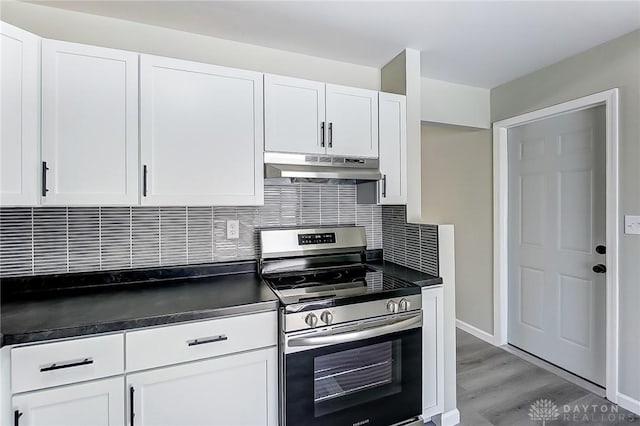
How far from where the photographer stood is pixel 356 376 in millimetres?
1665

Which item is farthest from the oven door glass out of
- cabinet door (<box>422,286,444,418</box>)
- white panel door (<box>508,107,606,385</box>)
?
white panel door (<box>508,107,606,385</box>)

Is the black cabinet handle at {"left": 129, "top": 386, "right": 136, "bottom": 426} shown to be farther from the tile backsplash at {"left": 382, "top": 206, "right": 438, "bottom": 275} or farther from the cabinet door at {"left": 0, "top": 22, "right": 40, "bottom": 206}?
the tile backsplash at {"left": 382, "top": 206, "right": 438, "bottom": 275}

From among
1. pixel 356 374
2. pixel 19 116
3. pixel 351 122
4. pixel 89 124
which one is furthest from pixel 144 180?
pixel 356 374

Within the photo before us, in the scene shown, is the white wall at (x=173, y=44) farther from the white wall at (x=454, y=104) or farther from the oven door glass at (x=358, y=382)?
the oven door glass at (x=358, y=382)

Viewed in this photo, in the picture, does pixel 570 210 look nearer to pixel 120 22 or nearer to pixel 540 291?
pixel 540 291

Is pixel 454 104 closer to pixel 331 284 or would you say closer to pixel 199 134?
pixel 331 284

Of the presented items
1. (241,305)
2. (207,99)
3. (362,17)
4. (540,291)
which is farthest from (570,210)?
(207,99)

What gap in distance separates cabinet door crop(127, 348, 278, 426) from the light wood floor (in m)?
1.34

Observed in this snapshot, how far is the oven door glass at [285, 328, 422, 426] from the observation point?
152 cm

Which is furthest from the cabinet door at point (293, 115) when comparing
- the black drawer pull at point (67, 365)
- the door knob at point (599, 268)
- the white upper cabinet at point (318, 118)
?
the door knob at point (599, 268)

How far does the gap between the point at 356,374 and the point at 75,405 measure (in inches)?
47.6

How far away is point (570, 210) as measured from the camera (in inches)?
98.9

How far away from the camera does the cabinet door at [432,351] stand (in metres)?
1.89

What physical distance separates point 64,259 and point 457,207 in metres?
3.39
